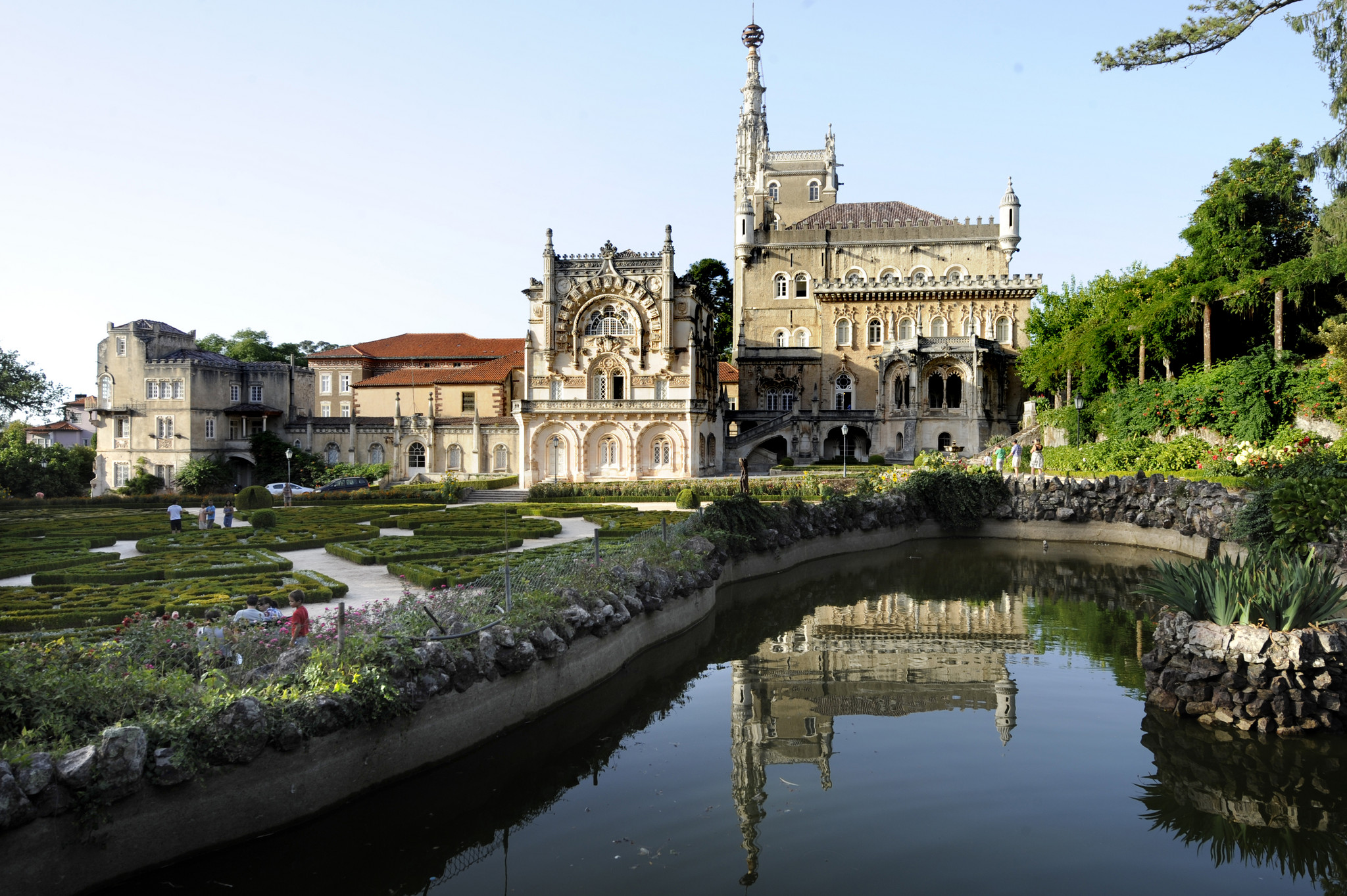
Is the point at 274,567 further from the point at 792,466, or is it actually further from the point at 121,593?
the point at 792,466

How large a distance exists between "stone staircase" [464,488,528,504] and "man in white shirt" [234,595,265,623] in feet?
79.9

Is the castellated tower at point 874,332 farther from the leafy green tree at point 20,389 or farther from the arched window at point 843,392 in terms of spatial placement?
the leafy green tree at point 20,389

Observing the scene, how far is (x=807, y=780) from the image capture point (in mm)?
10547

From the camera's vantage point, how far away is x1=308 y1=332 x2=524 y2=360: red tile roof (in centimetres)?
5850

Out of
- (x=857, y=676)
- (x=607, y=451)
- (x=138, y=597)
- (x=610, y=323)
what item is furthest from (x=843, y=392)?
(x=138, y=597)

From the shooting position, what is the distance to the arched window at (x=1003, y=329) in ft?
184

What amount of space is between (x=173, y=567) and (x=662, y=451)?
29.7 metres

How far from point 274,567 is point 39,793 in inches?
517

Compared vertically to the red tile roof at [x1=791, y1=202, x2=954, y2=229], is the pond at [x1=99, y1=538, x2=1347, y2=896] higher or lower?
lower

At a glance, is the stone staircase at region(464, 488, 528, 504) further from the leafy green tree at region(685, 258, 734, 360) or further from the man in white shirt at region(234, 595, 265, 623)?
the leafy green tree at region(685, 258, 734, 360)

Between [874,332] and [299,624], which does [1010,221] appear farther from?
[299,624]

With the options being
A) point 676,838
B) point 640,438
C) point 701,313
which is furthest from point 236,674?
point 701,313

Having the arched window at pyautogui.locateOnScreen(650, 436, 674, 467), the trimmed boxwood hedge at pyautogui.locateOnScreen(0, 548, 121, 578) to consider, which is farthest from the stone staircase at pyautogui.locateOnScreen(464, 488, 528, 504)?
the trimmed boxwood hedge at pyautogui.locateOnScreen(0, 548, 121, 578)

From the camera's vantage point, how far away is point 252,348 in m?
72.6
